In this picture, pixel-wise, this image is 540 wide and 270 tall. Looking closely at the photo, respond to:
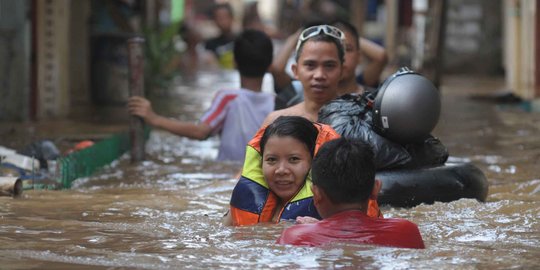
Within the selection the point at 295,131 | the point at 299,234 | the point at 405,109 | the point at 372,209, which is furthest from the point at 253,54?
the point at 299,234

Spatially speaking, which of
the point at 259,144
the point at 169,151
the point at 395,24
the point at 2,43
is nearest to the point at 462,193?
the point at 259,144

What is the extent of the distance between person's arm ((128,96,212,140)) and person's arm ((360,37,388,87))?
1.56 meters

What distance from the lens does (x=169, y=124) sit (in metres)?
8.48

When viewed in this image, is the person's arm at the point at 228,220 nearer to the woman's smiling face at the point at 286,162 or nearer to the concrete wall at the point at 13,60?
the woman's smiling face at the point at 286,162

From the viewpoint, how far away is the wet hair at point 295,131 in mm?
5566

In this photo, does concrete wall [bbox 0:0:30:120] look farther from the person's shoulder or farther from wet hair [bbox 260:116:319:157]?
the person's shoulder

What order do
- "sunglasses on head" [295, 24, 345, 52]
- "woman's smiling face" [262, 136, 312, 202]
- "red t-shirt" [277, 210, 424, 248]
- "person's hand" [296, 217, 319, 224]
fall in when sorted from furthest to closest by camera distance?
1. "sunglasses on head" [295, 24, 345, 52]
2. "woman's smiling face" [262, 136, 312, 202]
3. "person's hand" [296, 217, 319, 224]
4. "red t-shirt" [277, 210, 424, 248]

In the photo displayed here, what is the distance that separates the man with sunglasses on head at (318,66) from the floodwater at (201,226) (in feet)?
2.86

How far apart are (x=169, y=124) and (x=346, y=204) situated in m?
3.61

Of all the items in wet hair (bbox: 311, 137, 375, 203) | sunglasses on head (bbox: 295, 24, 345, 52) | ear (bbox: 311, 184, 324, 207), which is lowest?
ear (bbox: 311, 184, 324, 207)

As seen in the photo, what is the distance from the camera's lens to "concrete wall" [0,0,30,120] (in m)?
12.9

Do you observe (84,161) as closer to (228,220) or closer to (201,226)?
(201,226)

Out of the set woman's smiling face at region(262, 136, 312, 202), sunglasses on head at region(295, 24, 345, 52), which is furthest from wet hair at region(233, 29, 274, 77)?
woman's smiling face at region(262, 136, 312, 202)

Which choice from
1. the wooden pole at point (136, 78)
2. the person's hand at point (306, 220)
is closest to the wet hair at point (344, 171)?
the person's hand at point (306, 220)
